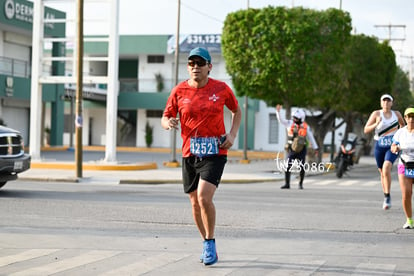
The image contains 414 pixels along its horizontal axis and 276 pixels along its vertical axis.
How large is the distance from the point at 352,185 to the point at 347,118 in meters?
18.2

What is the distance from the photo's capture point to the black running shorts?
24.8 feet

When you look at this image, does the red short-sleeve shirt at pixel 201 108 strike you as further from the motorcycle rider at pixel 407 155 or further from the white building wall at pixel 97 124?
the white building wall at pixel 97 124

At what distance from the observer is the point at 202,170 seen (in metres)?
7.58

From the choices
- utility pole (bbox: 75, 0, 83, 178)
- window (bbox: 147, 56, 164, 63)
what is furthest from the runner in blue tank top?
window (bbox: 147, 56, 164, 63)

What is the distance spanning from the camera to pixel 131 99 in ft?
172

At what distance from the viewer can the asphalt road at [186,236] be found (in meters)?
7.32

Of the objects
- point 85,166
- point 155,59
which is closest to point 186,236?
point 85,166

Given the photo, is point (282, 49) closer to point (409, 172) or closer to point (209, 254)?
point (409, 172)

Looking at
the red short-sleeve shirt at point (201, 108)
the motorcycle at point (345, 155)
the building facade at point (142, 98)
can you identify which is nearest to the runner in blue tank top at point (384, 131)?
the red short-sleeve shirt at point (201, 108)

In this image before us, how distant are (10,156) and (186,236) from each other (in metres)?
5.90

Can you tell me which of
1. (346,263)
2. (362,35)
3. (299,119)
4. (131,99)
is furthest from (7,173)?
(131,99)

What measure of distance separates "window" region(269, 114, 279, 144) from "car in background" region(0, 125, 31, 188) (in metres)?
39.3

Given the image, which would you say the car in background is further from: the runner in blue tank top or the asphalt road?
the runner in blue tank top

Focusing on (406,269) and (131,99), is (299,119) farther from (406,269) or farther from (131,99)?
(131,99)
